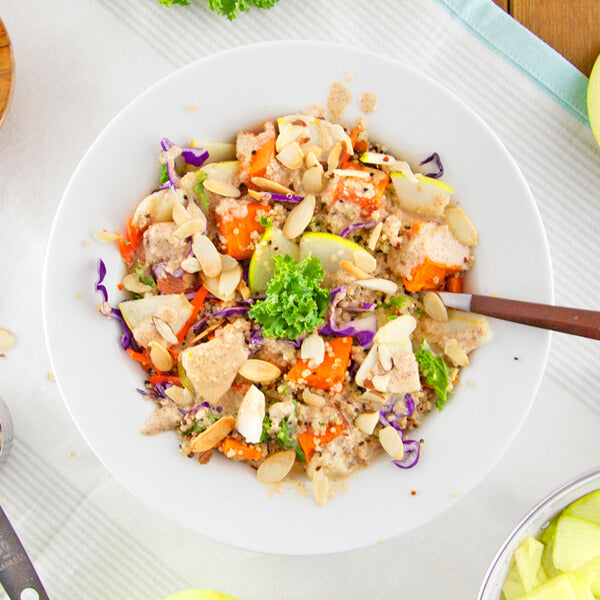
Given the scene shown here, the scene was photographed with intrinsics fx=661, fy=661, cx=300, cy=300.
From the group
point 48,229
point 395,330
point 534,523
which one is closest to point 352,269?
point 395,330

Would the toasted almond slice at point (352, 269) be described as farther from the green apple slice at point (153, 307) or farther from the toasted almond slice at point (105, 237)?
the toasted almond slice at point (105, 237)

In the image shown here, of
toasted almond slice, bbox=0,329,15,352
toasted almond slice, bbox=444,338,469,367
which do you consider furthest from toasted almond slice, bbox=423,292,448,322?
toasted almond slice, bbox=0,329,15,352

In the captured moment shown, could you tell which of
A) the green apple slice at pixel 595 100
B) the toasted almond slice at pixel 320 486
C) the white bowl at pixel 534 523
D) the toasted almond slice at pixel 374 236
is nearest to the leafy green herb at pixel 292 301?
the toasted almond slice at pixel 374 236

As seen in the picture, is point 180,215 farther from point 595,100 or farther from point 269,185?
point 595,100

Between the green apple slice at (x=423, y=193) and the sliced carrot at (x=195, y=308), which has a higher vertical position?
the green apple slice at (x=423, y=193)

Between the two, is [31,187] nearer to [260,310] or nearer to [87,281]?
[87,281]

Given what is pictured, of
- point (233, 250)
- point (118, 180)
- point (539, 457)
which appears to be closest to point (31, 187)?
point (118, 180)

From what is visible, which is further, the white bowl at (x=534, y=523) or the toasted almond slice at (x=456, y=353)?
the white bowl at (x=534, y=523)
